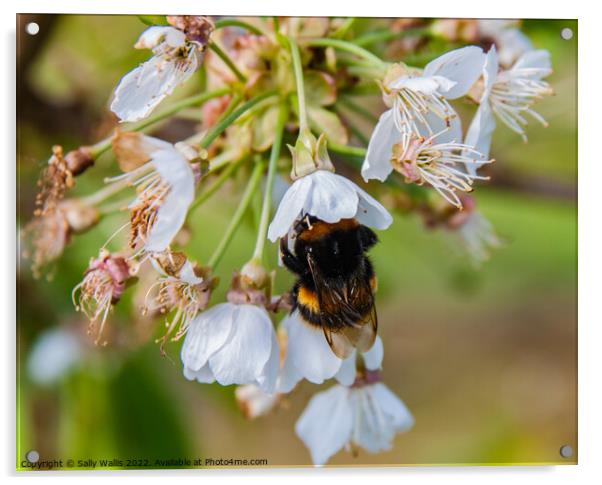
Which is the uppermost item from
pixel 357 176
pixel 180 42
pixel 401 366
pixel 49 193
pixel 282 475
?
pixel 180 42

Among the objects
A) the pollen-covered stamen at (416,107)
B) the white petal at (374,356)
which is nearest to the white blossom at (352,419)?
the white petal at (374,356)

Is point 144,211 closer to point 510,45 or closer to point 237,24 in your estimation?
point 237,24

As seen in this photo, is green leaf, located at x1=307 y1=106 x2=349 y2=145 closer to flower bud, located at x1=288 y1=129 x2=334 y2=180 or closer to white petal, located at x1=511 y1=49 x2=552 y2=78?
flower bud, located at x1=288 y1=129 x2=334 y2=180

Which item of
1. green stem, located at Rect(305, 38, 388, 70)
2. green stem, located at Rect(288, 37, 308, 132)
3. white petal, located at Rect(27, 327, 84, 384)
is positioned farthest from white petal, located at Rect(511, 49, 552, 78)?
white petal, located at Rect(27, 327, 84, 384)

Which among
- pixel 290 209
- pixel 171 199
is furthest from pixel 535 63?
pixel 171 199

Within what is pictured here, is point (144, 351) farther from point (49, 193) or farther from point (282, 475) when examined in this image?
point (49, 193)

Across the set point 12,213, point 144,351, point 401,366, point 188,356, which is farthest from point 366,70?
point 401,366

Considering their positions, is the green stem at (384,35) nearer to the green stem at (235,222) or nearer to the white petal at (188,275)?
the green stem at (235,222)
